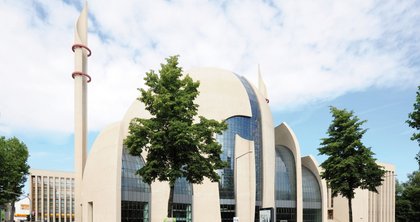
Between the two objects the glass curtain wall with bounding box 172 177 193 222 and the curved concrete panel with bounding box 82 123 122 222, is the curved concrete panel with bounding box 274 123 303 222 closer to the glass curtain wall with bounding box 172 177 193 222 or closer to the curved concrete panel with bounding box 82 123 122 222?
the glass curtain wall with bounding box 172 177 193 222

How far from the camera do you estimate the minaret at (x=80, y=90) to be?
5072 centimetres

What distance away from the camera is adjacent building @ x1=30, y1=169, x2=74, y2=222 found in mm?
93119

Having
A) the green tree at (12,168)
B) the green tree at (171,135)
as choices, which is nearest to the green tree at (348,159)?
the green tree at (171,135)

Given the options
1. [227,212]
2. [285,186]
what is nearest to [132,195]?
[227,212]

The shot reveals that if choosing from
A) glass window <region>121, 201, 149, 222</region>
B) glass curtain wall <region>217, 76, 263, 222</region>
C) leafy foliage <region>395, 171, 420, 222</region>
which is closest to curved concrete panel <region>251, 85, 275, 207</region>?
glass curtain wall <region>217, 76, 263, 222</region>

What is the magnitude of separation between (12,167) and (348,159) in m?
41.8

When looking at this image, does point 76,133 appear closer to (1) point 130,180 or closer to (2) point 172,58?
(1) point 130,180

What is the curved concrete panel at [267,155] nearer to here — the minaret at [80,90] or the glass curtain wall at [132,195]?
the glass curtain wall at [132,195]

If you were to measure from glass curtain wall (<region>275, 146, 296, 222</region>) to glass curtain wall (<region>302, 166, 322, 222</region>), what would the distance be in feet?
12.6

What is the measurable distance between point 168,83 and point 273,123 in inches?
1259

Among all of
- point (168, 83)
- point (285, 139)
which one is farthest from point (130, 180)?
point (285, 139)

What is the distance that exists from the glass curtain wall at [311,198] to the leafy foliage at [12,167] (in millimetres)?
39861

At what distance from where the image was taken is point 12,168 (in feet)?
162

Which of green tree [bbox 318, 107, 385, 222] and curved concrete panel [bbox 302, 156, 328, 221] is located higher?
green tree [bbox 318, 107, 385, 222]
